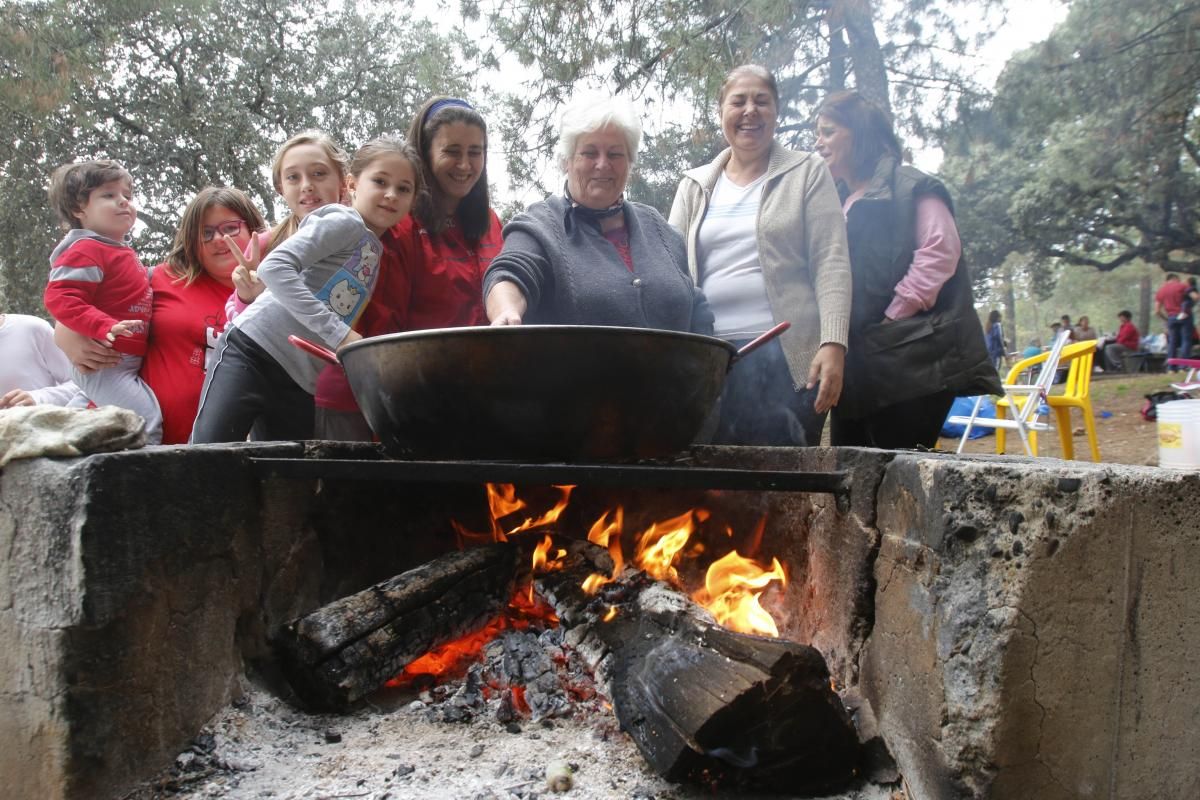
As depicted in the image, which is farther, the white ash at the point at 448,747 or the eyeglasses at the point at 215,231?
the eyeglasses at the point at 215,231

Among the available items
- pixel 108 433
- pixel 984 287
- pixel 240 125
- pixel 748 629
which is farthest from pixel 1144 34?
pixel 984 287

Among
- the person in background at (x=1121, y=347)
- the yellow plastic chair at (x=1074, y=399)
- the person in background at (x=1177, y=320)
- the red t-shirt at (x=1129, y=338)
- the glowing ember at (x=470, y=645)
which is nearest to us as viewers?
the glowing ember at (x=470, y=645)

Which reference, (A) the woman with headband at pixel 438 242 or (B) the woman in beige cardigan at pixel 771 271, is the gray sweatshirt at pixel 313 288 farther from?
(B) the woman in beige cardigan at pixel 771 271

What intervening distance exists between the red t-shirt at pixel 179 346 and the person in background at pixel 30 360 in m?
0.63

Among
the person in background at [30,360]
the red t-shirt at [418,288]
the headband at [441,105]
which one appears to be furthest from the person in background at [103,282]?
the headband at [441,105]

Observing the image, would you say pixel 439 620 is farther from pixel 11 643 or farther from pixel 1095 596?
pixel 1095 596

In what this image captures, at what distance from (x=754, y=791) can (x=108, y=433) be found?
1.32 meters

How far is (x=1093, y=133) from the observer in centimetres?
1277

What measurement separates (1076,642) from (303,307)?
78.1 inches

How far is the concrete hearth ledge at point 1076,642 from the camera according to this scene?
43.9 inches

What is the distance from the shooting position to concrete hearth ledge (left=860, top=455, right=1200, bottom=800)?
3.66ft

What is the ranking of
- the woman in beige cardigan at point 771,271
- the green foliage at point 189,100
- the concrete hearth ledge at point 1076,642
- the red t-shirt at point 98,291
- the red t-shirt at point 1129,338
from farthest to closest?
1. the red t-shirt at point 1129,338
2. the green foliage at point 189,100
3. the red t-shirt at point 98,291
4. the woman in beige cardigan at point 771,271
5. the concrete hearth ledge at point 1076,642

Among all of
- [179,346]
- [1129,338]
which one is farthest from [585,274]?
[1129,338]

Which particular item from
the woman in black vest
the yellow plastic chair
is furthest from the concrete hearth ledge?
the yellow plastic chair
